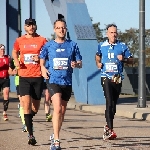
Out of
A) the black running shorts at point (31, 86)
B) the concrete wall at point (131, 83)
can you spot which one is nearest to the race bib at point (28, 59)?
the black running shorts at point (31, 86)

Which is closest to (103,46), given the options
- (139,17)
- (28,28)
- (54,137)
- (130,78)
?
(28,28)

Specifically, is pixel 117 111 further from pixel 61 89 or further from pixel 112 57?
pixel 61 89

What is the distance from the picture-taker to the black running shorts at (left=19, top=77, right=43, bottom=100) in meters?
10.7

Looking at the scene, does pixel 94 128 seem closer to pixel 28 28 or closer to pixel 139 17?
pixel 28 28

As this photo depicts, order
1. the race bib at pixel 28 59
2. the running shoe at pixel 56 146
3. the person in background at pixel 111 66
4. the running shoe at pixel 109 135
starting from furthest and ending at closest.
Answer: the person in background at pixel 111 66
the running shoe at pixel 109 135
the race bib at pixel 28 59
the running shoe at pixel 56 146

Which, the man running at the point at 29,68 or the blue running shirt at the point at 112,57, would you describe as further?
the blue running shirt at the point at 112,57

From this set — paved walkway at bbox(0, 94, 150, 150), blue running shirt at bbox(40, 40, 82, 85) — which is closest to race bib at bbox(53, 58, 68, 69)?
blue running shirt at bbox(40, 40, 82, 85)

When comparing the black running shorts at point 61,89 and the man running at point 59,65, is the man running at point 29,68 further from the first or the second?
the black running shorts at point 61,89

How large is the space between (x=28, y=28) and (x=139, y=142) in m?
2.61

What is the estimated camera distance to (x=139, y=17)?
2053cm

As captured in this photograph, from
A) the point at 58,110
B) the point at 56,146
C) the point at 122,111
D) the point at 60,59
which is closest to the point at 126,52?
the point at 60,59

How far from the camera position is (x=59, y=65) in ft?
31.9

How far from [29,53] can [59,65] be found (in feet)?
4.14

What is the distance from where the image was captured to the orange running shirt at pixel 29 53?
35.4ft
